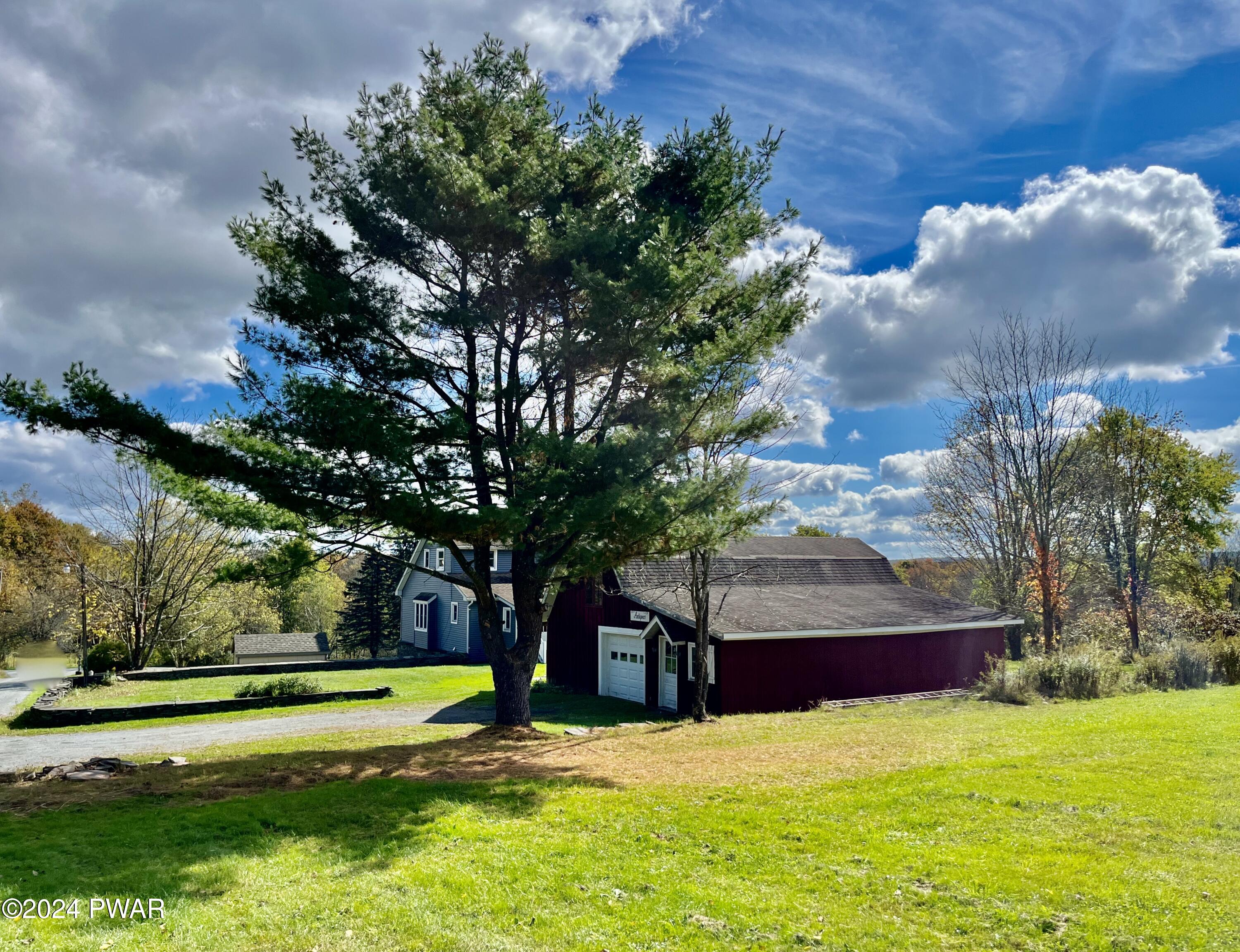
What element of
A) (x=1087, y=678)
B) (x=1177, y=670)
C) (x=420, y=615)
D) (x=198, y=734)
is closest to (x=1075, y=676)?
(x=1087, y=678)

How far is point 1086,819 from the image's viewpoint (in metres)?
7.61

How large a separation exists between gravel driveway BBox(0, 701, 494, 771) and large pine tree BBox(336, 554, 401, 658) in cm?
2491

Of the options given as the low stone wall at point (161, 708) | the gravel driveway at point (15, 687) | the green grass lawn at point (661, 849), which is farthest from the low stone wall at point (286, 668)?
the green grass lawn at point (661, 849)

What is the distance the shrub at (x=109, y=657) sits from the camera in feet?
91.1

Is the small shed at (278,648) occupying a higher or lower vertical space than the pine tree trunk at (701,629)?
lower

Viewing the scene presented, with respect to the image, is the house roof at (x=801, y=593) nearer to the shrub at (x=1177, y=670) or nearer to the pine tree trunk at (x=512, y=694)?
the shrub at (x=1177, y=670)

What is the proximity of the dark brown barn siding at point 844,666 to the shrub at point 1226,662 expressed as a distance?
18.6 ft

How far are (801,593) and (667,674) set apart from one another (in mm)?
7176

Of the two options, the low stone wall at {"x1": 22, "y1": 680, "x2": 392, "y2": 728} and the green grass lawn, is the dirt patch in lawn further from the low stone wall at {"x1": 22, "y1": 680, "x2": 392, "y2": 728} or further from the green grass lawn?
the low stone wall at {"x1": 22, "y1": 680, "x2": 392, "y2": 728}

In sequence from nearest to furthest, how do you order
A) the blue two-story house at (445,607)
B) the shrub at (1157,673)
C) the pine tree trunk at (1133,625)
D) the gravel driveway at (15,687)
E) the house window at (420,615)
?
the shrub at (1157,673), the gravel driveway at (15,687), the pine tree trunk at (1133,625), the blue two-story house at (445,607), the house window at (420,615)

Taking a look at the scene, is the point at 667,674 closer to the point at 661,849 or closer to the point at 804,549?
the point at 804,549

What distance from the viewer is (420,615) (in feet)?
138

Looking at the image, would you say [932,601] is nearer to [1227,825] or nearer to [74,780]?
[1227,825]

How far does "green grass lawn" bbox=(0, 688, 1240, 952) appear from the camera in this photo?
534 centimetres
